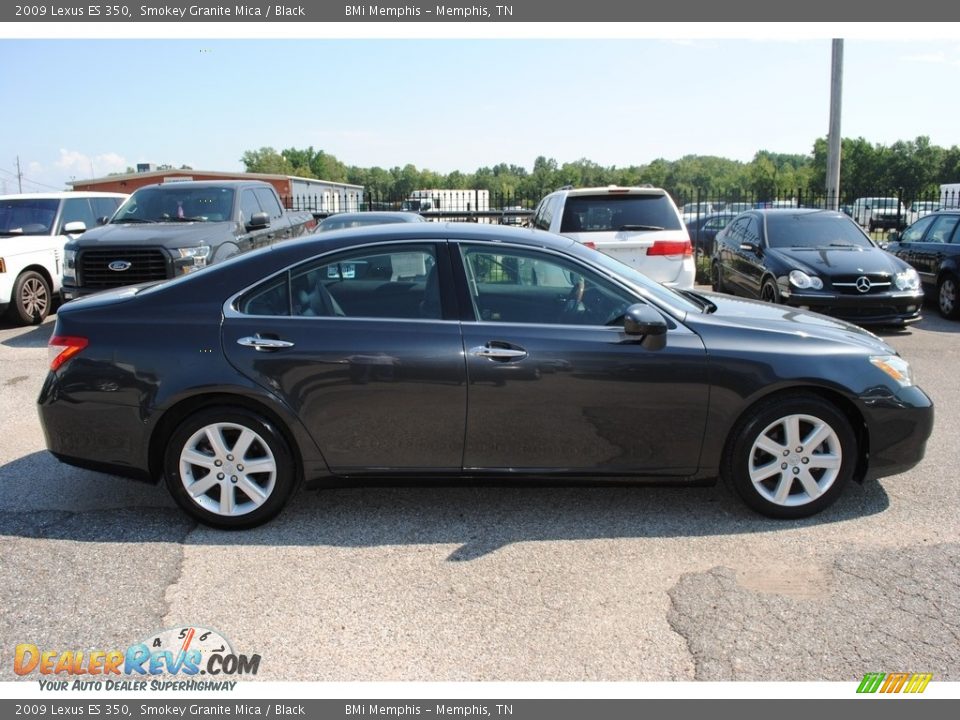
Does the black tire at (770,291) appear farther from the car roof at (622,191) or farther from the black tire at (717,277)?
the car roof at (622,191)

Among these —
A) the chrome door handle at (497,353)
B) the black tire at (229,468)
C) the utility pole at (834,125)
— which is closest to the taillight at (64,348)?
the black tire at (229,468)

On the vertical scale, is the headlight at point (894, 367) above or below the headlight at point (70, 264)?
below

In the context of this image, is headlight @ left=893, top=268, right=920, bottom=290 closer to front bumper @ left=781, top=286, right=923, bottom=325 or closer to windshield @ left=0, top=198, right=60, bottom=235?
front bumper @ left=781, top=286, right=923, bottom=325

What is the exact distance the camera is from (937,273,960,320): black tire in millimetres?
11327

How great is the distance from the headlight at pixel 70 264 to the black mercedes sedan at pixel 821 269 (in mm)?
8674

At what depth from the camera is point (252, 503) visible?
14.1ft

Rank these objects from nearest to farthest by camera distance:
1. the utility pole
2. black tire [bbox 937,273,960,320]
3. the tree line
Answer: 1. black tire [bbox 937,273,960,320]
2. the utility pole
3. the tree line

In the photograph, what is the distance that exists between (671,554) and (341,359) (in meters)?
1.98

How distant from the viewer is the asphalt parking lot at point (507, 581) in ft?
10.4

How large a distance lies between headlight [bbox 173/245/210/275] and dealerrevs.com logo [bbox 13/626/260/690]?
6848mm

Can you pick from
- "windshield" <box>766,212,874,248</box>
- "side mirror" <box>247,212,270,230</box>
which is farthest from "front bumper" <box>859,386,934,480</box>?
"side mirror" <box>247,212,270,230</box>

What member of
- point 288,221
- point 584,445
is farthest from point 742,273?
point 584,445

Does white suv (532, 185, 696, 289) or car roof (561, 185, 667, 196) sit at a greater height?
car roof (561, 185, 667, 196)

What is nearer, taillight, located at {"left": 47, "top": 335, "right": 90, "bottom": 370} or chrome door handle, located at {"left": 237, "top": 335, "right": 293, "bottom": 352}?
chrome door handle, located at {"left": 237, "top": 335, "right": 293, "bottom": 352}
